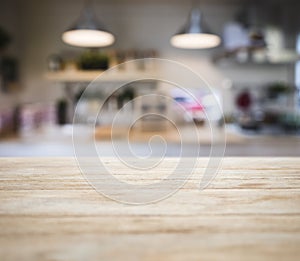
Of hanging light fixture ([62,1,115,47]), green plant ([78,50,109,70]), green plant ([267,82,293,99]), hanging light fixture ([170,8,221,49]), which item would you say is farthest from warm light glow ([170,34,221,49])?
green plant ([267,82,293,99])

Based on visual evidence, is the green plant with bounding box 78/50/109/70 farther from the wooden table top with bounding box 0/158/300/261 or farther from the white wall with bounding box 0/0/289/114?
the wooden table top with bounding box 0/158/300/261

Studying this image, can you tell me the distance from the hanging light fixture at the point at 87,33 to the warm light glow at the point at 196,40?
517mm

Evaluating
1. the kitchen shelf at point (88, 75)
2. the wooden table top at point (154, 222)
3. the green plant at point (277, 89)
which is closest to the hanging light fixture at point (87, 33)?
the kitchen shelf at point (88, 75)

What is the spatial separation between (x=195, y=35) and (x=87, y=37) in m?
0.81

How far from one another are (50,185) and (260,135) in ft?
9.55

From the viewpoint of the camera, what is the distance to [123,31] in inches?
175

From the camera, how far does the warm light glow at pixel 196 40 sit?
241 centimetres

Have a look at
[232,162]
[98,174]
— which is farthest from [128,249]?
[232,162]

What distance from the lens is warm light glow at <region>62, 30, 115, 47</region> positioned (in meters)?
2.33

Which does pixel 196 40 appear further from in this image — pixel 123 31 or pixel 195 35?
pixel 123 31

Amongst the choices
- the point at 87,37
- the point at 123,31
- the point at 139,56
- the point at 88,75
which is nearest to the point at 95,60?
the point at 88,75

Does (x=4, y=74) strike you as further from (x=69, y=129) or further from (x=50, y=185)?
(x=50, y=185)

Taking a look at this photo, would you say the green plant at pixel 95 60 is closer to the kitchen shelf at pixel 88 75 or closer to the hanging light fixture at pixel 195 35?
the kitchen shelf at pixel 88 75

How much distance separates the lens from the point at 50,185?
61cm
